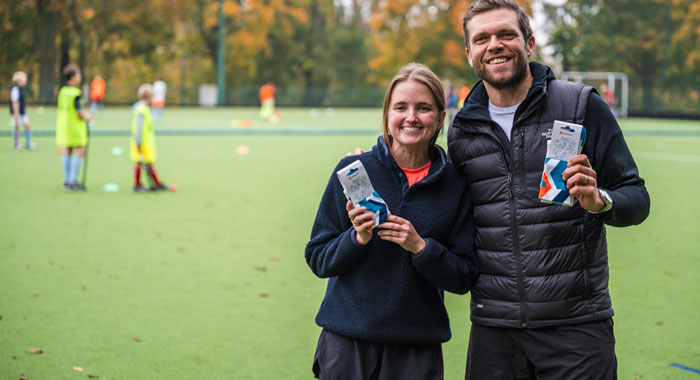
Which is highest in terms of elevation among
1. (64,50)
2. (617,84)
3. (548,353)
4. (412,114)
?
(64,50)

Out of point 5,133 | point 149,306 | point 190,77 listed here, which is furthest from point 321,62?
point 149,306

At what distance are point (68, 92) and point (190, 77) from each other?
187ft

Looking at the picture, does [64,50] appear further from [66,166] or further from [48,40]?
[66,166]

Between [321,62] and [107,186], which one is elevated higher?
[321,62]

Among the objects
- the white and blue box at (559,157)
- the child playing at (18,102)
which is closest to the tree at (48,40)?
the child playing at (18,102)

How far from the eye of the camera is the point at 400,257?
116 inches

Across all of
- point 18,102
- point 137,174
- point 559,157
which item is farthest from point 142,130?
point 559,157

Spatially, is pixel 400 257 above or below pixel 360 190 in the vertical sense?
below

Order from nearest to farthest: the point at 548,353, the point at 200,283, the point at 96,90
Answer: the point at 548,353, the point at 200,283, the point at 96,90

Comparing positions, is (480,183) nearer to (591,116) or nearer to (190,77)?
(591,116)

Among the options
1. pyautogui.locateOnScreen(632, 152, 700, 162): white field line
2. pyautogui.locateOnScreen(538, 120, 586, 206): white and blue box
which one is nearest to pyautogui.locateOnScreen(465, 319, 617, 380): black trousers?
pyautogui.locateOnScreen(538, 120, 586, 206): white and blue box

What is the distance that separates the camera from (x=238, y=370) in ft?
16.1

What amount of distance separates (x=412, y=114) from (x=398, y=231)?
0.48m

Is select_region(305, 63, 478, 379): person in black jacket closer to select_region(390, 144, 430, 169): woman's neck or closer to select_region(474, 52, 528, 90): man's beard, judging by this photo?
select_region(390, 144, 430, 169): woman's neck
